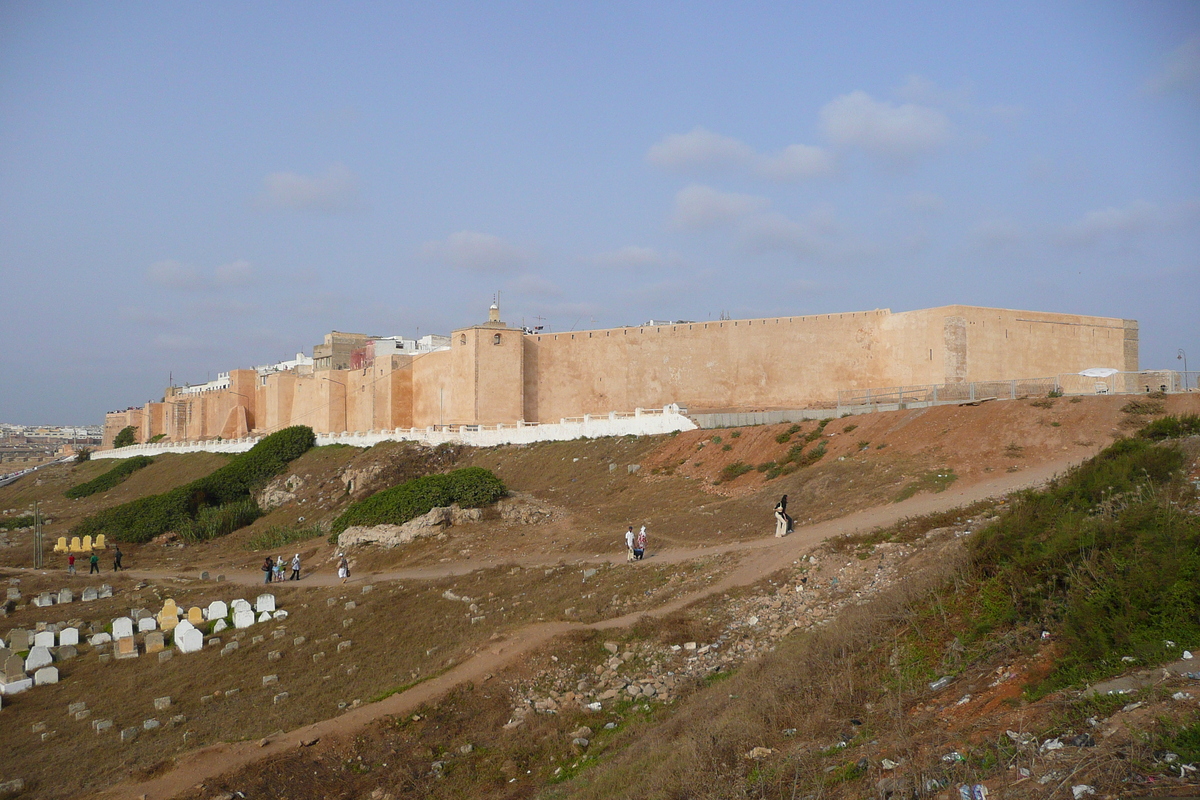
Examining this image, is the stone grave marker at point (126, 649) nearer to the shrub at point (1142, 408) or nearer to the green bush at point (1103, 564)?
the green bush at point (1103, 564)

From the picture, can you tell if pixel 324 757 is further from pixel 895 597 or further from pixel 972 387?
pixel 972 387

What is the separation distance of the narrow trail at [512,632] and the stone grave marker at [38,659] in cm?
556

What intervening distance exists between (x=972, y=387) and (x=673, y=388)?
11.8 meters

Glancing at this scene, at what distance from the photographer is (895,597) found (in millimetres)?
7844

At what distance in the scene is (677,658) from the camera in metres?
9.36

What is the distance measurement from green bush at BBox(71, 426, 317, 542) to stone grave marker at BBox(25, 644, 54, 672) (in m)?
15.3

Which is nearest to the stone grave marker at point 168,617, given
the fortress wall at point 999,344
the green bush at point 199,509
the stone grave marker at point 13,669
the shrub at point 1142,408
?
the stone grave marker at point 13,669

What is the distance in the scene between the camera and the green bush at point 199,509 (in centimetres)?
2689

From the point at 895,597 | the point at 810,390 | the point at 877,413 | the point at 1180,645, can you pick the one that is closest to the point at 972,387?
the point at 877,413

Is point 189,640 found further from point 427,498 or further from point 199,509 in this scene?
point 199,509

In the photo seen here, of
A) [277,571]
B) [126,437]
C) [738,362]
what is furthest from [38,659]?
[126,437]

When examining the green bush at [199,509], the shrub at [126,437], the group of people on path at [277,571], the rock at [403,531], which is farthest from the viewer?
the shrub at [126,437]

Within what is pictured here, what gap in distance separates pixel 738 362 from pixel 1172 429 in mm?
18322

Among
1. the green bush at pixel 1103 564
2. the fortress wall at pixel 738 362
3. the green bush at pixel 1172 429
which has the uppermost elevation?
the fortress wall at pixel 738 362
